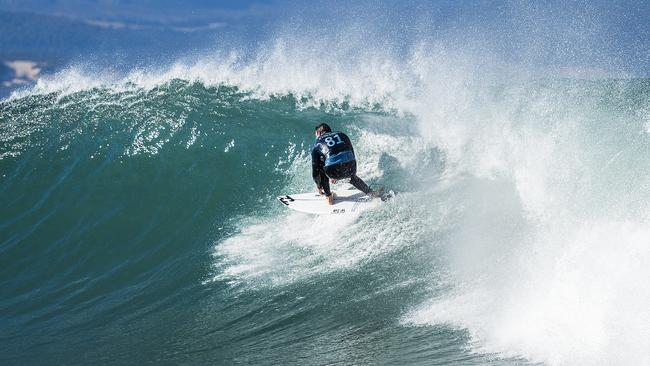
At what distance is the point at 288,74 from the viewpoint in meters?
16.1

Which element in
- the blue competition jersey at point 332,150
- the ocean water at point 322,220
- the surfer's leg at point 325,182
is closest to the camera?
the ocean water at point 322,220

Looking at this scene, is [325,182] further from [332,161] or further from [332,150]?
[332,150]

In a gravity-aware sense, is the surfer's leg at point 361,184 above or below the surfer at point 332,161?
below

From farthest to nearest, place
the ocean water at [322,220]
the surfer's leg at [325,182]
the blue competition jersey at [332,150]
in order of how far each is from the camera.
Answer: the surfer's leg at [325,182] < the blue competition jersey at [332,150] < the ocean water at [322,220]

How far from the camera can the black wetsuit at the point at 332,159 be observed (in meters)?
9.94

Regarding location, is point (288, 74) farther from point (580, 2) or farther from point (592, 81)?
point (580, 2)

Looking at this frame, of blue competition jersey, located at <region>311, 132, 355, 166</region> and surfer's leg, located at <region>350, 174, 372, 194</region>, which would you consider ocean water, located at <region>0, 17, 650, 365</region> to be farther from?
blue competition jersey, located at <region>311, 132, 355, 166</region>

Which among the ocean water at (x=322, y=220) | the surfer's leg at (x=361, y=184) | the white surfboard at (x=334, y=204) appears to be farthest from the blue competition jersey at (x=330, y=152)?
the ocean water at (x=322, y=220)

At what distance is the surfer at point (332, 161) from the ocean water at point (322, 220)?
59 centimetres

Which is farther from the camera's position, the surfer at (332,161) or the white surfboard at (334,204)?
the white surfboard at (334,204)

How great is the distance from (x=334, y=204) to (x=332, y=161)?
0.77 metres

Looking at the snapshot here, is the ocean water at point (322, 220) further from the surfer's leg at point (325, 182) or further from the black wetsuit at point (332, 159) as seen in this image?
the black wetsuit at point (332, 159)

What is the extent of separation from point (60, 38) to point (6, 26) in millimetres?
6977

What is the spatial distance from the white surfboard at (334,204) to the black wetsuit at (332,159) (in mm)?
315
